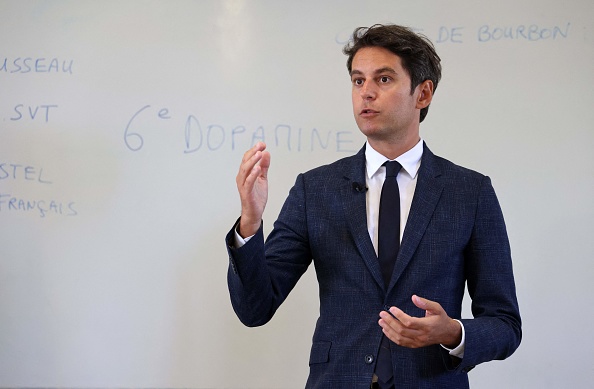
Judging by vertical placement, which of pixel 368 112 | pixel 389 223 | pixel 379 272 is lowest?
pixel 379 272

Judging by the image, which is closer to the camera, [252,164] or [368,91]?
[252,164]

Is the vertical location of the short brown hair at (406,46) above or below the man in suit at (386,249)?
above

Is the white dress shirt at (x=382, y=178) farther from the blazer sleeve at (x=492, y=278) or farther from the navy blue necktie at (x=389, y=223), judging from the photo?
the blazer sleeve at (x=492, y=278)

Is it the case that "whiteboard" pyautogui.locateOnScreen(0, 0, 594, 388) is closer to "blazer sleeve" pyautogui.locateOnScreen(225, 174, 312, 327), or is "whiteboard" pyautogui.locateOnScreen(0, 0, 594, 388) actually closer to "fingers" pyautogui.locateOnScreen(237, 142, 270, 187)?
"blazer sleeve" pyautogui.locateOnScreen(225, 174, 312, 327)

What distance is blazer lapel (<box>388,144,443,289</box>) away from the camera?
1.55m

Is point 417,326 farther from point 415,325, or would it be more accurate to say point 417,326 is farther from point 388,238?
point 388,238

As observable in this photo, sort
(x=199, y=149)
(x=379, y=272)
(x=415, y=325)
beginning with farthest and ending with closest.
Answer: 1. (x=199, y=149)
2. (x=379, y=272)
3. (x=415, y=325)

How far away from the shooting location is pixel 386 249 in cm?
160

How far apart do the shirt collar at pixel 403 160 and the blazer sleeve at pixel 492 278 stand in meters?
0.16

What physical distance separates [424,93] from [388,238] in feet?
1.35

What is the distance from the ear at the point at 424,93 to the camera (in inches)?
70.0

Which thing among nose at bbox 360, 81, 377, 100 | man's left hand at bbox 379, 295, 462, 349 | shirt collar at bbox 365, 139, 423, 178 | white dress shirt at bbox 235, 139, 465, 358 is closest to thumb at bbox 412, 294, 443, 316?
man's left hand at bbox 379, 295, 462, 349

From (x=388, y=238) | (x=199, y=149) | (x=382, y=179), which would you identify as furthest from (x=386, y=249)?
(x=199, y=149)

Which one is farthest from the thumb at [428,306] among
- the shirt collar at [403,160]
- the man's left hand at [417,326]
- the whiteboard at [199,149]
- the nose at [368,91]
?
the whiteboard at [199,149]
